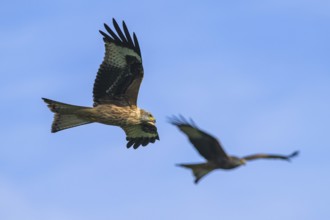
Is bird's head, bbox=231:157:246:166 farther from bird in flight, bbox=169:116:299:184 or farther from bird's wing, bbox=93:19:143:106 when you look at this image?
bird's wing, bbox=93:19:143:106

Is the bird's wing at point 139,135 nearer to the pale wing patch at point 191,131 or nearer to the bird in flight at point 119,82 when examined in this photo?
the bird in flight at point 119,82

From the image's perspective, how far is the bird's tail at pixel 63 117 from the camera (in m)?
15.4

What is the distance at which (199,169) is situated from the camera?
1114 centimetres

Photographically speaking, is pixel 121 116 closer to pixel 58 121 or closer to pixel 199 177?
pixel 58 121

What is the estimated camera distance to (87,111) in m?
15.5

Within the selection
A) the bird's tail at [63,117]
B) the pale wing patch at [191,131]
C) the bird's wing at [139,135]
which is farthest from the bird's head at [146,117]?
the pale wing patch at [191,131]

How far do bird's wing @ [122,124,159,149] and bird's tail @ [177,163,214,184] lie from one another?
5.89 meters

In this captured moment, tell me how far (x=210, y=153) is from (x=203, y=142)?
0.58ft

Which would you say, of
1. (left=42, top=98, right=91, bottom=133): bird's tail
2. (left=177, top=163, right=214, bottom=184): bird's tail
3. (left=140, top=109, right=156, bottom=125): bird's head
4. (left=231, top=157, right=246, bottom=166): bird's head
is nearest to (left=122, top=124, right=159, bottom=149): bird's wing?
(left=140, top=109, right=156, bottom=125): bird's head

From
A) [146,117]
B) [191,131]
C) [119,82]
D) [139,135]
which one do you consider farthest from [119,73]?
[191,131]

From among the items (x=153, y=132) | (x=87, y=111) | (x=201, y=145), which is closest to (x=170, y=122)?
(x=201, y=145)

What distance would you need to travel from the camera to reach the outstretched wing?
10.8 metres

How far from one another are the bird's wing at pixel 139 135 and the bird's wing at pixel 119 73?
125 cm

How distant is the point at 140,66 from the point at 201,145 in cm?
540
